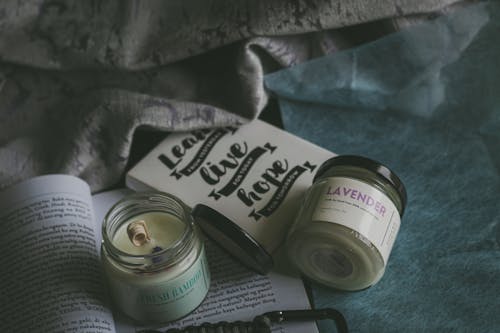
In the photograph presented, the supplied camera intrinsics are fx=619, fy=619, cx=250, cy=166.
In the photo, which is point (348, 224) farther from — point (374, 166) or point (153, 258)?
point (153, 258)

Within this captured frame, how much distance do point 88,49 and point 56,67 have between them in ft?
0.18

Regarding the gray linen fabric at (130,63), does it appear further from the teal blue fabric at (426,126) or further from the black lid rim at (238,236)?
the black lid rim at (238,236)

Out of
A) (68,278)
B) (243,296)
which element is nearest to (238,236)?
(243,296)

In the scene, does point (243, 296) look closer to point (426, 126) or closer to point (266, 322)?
point (266, 322)

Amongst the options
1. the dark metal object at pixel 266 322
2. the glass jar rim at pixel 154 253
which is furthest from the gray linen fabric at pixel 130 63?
the dark metal object at pixel 266 322

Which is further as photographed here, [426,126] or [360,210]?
[426,126]

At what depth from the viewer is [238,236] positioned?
65cm

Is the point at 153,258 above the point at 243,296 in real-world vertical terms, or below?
above

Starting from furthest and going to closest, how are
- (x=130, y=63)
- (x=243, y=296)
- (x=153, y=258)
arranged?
(x=130, y=63) → (x=243, y=296) → (x=153, y=258)

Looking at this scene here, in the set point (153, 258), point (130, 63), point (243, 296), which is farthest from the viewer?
point (130, 63)

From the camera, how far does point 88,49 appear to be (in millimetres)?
815

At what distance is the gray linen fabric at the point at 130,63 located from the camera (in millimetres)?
787

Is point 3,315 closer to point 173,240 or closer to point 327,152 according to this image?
point 173,240

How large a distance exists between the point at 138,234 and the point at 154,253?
4cm
